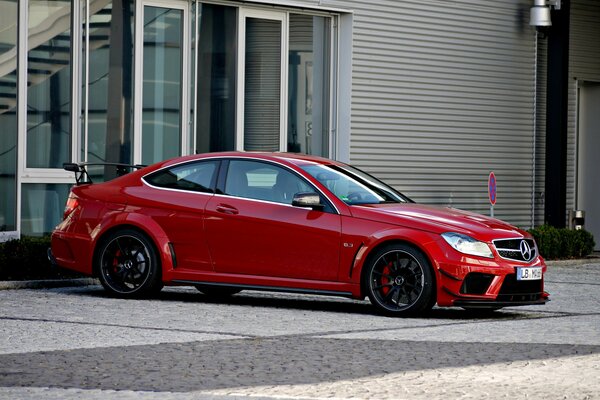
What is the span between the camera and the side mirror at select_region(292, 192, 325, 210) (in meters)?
13.0

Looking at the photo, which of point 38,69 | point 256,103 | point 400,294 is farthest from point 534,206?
point 400,294

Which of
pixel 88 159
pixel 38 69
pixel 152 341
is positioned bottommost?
pixel 152 341

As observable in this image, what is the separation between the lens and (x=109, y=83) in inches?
744

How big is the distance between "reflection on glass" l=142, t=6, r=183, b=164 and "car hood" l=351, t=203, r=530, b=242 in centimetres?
698

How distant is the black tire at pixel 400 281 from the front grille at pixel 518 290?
27.2 inches

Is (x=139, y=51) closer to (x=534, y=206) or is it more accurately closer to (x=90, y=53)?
(x=90, y=53)

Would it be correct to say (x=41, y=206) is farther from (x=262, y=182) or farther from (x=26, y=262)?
(x=262, y=182)

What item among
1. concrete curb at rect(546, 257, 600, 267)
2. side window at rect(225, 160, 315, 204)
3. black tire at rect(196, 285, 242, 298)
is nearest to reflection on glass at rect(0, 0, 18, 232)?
black tire at rect(196, 285, 242, 298)

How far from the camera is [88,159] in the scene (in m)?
18.6

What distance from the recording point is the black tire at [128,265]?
13.6 meters

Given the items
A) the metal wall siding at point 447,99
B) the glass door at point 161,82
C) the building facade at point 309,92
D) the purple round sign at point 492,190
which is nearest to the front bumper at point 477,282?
the building facade at point 309,92

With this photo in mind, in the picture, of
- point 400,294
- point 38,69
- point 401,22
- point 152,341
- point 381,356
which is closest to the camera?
point 381,356

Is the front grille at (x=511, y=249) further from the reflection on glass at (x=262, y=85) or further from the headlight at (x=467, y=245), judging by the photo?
the reflection on glass at (x=262, y=85)

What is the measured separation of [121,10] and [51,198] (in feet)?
9.39
